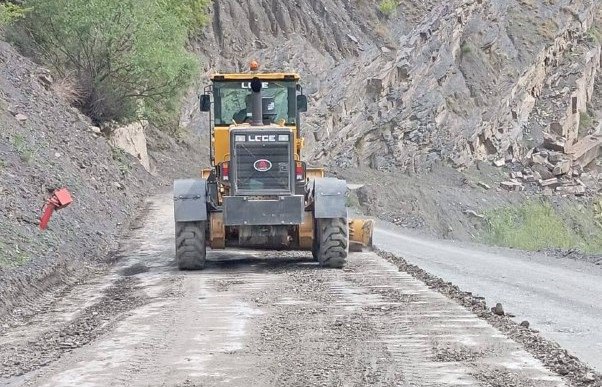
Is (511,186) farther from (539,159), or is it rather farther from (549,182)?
(539,159)

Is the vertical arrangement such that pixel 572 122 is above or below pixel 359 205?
above

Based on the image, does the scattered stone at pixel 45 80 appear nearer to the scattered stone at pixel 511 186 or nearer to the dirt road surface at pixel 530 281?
the dirt road surface at pixel 530 281

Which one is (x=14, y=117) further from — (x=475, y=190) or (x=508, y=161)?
(x=508, y=161)

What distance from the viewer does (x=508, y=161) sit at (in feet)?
167

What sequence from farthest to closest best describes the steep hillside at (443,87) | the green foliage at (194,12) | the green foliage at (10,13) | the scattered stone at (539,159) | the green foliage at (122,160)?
the scattered stone at (539,159)
the green foliage at (194,12)
the steep hillside at (443,87)
the green foliage at (122,160)
the green foliage at (10,13)

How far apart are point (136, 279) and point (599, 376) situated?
904 cm

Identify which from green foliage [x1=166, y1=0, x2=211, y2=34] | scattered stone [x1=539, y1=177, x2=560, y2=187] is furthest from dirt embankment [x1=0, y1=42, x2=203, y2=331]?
scattered stone [x1=539, y1=177, x2=560, y2=187]

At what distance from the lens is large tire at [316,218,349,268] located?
16.1 m

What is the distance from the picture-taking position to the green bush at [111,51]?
33688mm

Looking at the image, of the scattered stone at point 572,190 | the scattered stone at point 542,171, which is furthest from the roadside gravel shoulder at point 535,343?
the scattered stone at point 542,171

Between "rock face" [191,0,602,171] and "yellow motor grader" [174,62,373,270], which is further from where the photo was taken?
"rock face" [191,0,602,171]

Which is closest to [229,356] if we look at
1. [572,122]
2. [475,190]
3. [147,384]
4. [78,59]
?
[147,384]

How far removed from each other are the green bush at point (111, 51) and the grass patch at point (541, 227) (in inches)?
493

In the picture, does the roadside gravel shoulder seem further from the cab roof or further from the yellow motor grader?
the cab roof
